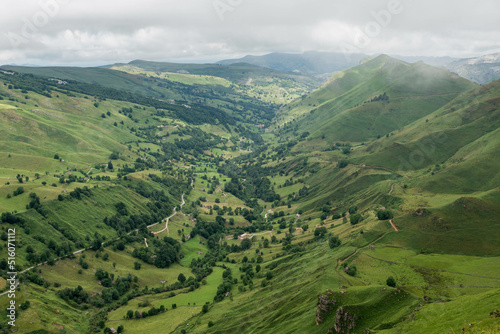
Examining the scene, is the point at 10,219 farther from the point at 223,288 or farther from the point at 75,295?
the point at 223,288

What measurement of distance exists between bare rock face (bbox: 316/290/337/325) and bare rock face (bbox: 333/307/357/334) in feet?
25.0

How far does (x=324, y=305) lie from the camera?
103 meters

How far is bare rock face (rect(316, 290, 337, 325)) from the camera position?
10131 cm

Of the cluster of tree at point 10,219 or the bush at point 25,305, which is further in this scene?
the cluster of tree at point 10,219

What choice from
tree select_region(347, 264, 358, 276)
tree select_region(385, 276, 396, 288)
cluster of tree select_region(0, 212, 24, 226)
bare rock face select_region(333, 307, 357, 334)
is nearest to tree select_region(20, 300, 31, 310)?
cluster of tree select_region(0, 212, 24, 226)

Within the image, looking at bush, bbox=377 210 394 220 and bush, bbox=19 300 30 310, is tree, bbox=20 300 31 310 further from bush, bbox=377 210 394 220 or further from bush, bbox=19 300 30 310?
bush, bbox=377 210 394 220

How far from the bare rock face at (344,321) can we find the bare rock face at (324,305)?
25.0 feet

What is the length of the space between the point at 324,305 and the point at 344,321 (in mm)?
10133

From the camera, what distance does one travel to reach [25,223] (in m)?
186

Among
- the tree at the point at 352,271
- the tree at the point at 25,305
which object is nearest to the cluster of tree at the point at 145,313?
the tree at the point at 25,305

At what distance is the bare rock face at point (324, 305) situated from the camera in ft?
332

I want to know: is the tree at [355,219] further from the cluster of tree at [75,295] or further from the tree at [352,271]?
the cluster of tree at [75,295]

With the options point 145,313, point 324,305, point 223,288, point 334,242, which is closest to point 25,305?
point 145,313

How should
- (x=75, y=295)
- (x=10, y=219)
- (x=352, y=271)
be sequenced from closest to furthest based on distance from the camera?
(x=352, y=271) < (x=75, y=295) < (x=10, y=219)
